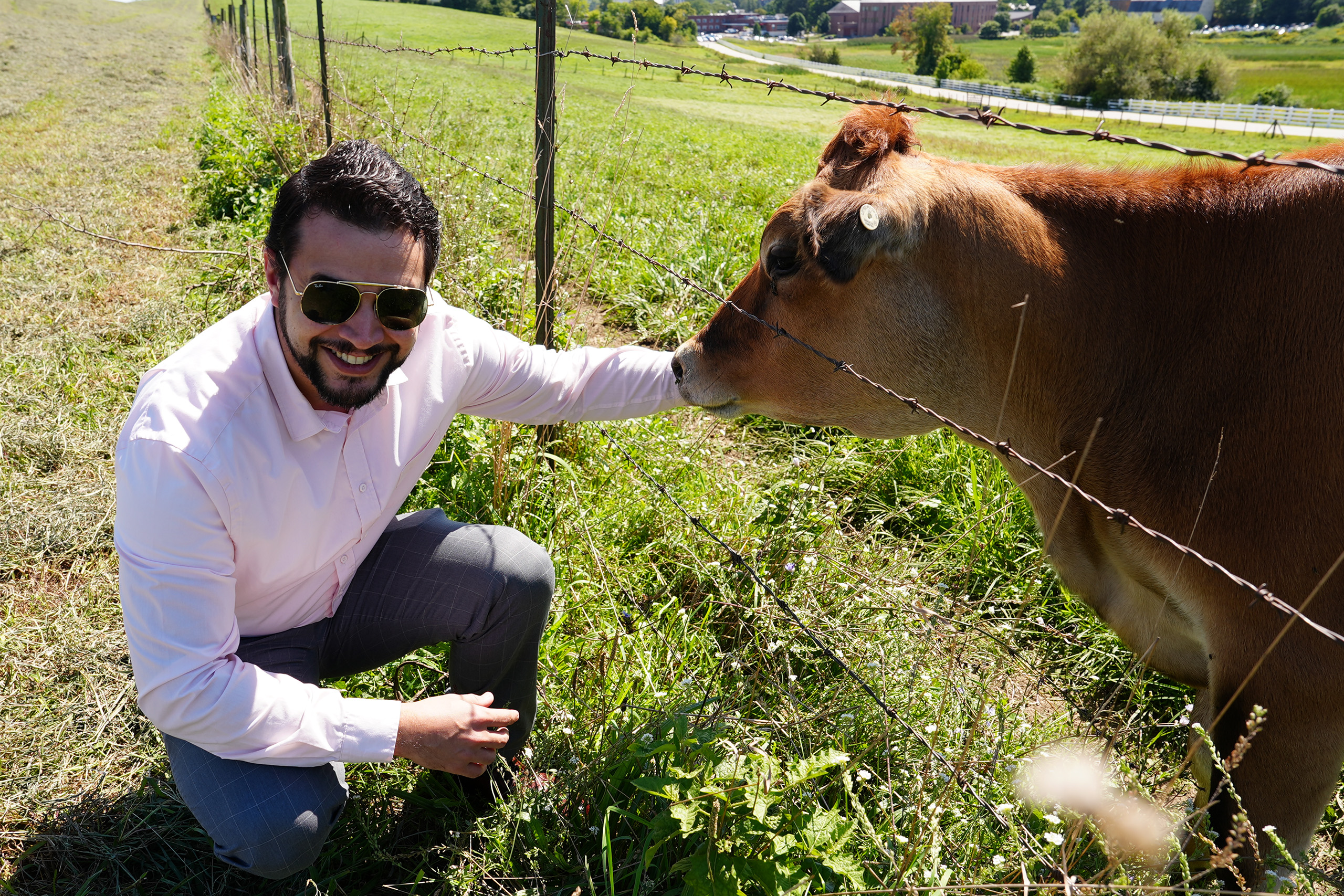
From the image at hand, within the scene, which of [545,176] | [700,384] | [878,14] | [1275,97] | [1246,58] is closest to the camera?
[700,384]

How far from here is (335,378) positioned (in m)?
2.41

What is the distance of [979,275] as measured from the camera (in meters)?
2.58

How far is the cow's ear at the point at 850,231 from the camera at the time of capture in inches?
99.4

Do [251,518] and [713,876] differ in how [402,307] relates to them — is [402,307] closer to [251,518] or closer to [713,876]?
[251,518]

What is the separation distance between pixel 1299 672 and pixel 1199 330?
36.3 inches

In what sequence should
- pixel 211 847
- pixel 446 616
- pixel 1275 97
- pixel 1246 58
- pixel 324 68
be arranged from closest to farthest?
pixel 211 847, pixel 446 616, pixel 324 68, pixel 1275 97, pixel 1246 58

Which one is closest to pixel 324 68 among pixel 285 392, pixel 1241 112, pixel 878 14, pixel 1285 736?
pixel 285 392

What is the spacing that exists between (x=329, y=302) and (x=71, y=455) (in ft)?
10.1

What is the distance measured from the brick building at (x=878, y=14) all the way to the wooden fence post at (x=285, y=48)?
139 meters

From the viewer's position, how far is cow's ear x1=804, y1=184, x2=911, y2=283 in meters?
2.53

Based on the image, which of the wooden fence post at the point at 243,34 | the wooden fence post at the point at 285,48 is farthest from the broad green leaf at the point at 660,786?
the wooden fence post at the point at 243,34

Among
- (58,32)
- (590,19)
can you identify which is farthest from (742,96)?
(590,19)

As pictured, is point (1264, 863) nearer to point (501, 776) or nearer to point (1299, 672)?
point (1299, 672)

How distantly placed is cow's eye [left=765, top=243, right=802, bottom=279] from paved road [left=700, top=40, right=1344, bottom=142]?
4933cm
